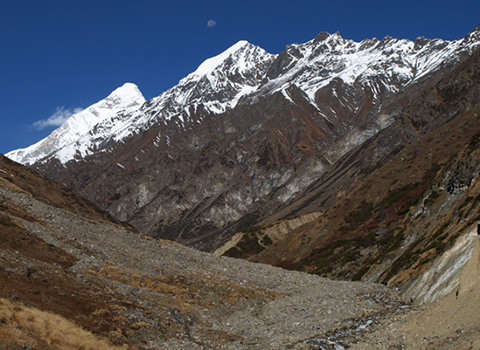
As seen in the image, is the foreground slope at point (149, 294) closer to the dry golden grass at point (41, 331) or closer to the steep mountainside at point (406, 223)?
the dry golden grass at point (41, 331)

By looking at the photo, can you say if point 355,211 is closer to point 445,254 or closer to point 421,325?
point 445,254

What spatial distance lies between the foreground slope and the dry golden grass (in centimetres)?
9

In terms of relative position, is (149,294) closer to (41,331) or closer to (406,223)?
(41,331)

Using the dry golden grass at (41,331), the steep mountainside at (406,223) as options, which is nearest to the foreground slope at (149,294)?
the dry golden grass at (41,331)

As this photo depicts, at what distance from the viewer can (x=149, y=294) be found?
37.3 meters

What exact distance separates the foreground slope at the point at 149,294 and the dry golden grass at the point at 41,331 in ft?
0.31

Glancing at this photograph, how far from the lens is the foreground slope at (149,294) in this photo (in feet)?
91.8

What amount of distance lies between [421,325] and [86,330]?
1959 centimetres

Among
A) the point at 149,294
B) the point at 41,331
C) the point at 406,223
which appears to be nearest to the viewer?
the point at 41,331

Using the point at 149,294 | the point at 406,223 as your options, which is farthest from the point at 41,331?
the point at 406,223

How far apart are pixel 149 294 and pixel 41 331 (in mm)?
16323

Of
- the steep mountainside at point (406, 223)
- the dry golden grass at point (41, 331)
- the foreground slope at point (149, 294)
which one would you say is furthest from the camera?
the steep mountainside at point (406, 223)

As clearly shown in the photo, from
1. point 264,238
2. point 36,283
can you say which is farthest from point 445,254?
point 264,238

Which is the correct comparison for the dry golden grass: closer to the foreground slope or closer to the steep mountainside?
the foreground slope
